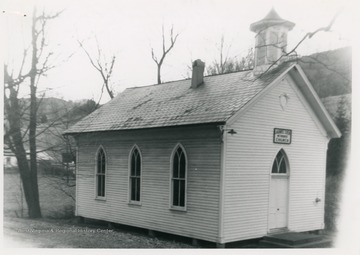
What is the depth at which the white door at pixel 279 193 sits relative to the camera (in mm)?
15094

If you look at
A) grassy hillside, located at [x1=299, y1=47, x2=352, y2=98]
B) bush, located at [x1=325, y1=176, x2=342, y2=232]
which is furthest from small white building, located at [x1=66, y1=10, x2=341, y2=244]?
bush, located at [x1=325, y1=176, x2=342, y2=232]

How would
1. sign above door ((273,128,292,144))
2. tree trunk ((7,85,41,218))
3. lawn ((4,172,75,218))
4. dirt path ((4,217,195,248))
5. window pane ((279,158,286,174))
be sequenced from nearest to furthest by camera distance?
dirt path ((4,217,195,248))
tree trunk ((7,85,41,218))
sign above door ((273,128,292,144))
window pane ((279,158,286,174))
lawn ((4,172,75,218))

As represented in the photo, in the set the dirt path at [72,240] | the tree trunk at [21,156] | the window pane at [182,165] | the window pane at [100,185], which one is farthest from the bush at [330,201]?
the tree trunk at [21,156]

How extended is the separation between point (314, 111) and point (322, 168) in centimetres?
225

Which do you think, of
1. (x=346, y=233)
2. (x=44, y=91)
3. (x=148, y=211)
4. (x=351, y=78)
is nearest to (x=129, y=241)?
(x=148, y=211)

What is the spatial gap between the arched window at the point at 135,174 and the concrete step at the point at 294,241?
485 centimetres

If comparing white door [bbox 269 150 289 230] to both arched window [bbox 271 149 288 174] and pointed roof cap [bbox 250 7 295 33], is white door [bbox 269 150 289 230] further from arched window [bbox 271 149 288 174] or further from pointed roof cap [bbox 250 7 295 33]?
pointed roof cap [bbox 250 7 295 33]

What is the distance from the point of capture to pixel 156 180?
50.9ft

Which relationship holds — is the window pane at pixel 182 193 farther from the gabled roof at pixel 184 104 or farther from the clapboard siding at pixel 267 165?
the gabled roof at pixel 184 104

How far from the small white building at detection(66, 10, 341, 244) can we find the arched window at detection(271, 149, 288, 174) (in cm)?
3

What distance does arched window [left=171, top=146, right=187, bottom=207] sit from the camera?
1466 cm

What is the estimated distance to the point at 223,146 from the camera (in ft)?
43.9

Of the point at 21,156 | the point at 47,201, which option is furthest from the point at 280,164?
the point at 47,201
